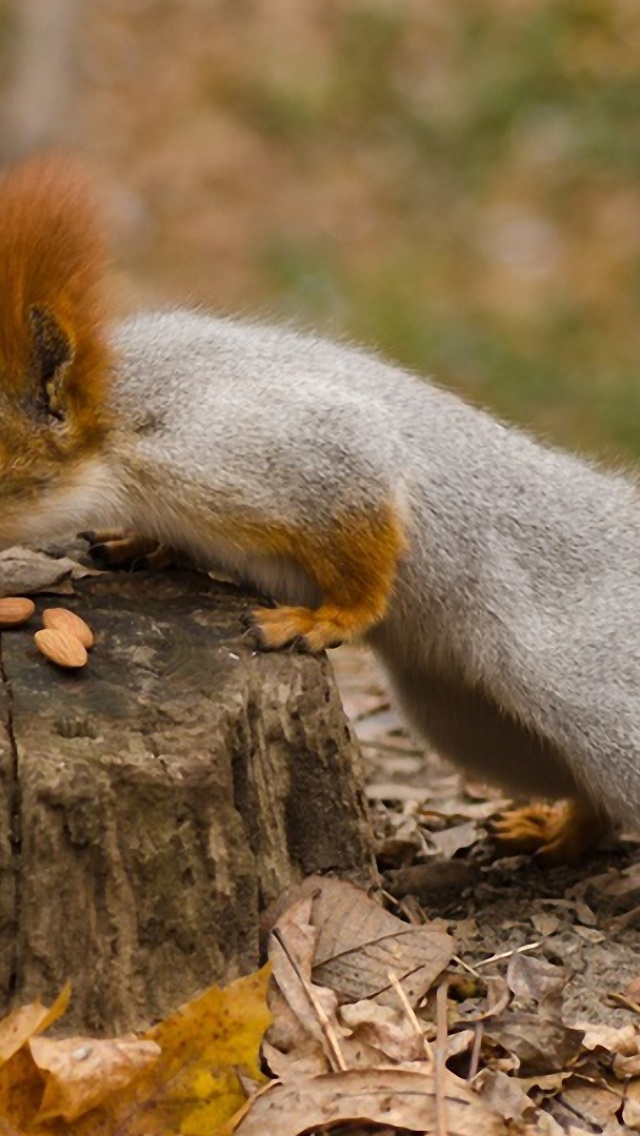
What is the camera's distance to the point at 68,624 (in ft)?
12.2

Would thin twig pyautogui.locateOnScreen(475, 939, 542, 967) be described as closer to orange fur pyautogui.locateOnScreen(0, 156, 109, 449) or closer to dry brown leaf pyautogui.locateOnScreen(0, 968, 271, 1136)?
dry brown leaf pyautogui.locateOnScreen(0, 968, 271, 1136)

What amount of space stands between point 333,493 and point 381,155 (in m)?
7.75

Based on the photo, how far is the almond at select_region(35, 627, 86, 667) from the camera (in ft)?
11.8

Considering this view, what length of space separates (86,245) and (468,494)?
105 centimetres

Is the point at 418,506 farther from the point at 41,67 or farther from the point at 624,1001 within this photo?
the point at 41,67

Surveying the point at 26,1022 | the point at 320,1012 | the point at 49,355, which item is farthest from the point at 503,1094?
the point at 49,355

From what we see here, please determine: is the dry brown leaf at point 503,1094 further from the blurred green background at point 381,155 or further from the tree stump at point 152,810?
the blurred green background at point 381,155

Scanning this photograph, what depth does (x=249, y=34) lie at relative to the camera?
39.2 ft

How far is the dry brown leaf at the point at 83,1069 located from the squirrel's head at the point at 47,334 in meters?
1.12

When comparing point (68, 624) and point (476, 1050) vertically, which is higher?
point (68, 624)

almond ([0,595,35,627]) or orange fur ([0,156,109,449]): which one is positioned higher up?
orange fur ([0,156,109,449])

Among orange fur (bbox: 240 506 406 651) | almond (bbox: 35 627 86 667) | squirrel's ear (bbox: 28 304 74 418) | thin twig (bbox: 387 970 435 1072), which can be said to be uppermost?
squirrel's ear (bbox: 28 304 74 418)

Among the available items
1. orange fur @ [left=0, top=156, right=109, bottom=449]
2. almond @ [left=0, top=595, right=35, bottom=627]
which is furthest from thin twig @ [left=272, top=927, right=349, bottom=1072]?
orange fur @ [left=0, top=156, right=109, bottom=449]

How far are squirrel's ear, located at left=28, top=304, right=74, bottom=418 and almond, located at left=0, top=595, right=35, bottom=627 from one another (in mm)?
395
